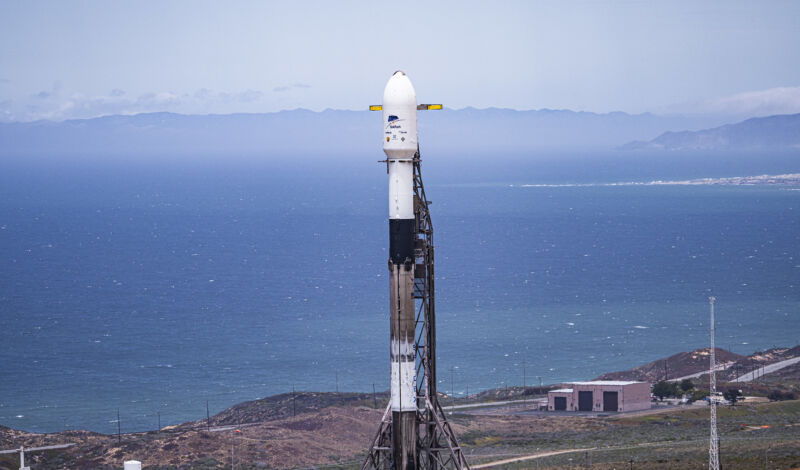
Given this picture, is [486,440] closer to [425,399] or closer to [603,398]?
[603,398]

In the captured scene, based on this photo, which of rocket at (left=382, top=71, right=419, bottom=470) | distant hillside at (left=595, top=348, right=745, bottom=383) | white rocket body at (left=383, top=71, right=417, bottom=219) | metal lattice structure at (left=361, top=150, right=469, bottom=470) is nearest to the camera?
rocket at (left=382, top=71, right=419, bottom=470)

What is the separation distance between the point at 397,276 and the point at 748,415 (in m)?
57.7

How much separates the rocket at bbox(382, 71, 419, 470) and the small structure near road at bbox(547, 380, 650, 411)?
200 ft

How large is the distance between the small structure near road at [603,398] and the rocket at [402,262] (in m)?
61.1

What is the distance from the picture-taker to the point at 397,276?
48812 millimetres

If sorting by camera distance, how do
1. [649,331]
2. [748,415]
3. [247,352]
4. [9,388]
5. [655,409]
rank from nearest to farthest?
[748,415], [655,409], [9,388], [247,352], [649,331]

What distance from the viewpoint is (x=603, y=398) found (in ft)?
352

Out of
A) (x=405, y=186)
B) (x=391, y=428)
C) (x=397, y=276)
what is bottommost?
(x=391, y=428)

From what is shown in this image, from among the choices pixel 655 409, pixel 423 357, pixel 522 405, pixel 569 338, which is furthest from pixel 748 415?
pixel 569 338

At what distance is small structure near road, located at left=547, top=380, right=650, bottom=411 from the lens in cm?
10700

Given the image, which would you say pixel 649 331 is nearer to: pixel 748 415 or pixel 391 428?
pixel 748 415

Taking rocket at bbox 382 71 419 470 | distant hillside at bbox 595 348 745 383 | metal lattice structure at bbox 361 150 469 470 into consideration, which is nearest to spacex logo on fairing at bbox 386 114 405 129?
rocket at bbox 382 71 419 470

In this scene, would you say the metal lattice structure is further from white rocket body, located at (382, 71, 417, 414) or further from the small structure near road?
the small structure near road

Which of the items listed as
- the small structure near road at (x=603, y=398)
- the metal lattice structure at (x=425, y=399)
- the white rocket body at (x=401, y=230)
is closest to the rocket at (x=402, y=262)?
the white rocket body at (x=401, y=230)
